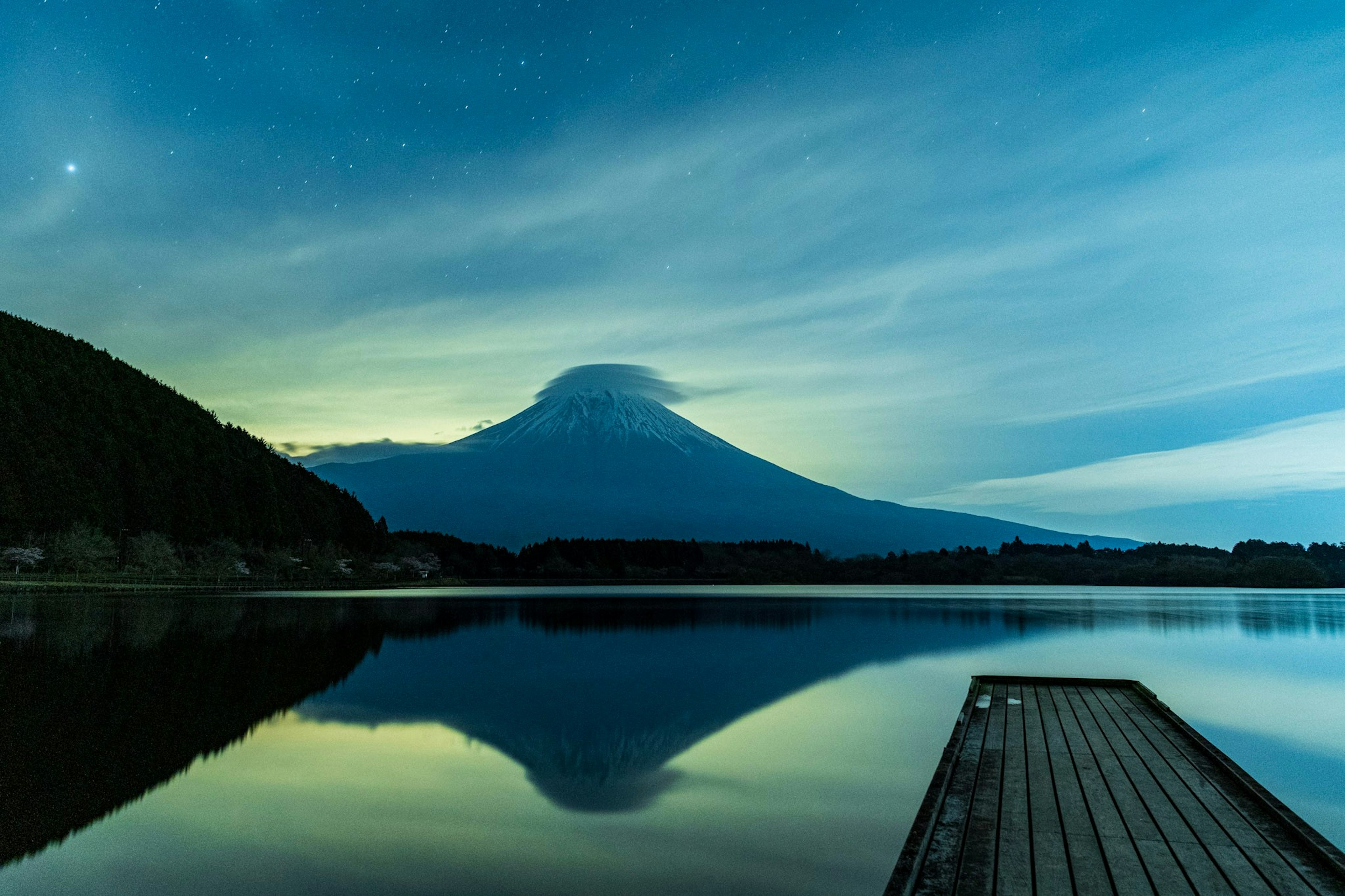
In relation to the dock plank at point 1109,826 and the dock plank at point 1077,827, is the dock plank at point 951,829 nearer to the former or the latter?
the dock plank at point 1077,827

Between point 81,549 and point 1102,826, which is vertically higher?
point 81,549

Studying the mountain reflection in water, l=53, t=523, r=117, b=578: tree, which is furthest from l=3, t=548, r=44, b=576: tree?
the mountain reflection in water

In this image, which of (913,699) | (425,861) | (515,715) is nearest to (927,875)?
(425,861)

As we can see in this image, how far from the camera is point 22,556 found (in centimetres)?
6944

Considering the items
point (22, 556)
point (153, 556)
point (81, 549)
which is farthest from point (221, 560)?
point (22, 556)

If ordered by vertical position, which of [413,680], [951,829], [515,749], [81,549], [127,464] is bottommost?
[413,680]

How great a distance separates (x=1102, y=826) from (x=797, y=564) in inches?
6180

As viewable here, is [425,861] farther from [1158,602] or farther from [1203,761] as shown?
[1158,602]

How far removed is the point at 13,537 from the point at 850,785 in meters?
90.1

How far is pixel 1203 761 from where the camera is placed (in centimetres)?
991

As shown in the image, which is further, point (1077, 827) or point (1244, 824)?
point (1244, 824)

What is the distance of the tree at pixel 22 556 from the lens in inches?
2734

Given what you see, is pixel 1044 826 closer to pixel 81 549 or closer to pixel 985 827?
pixel 985 827

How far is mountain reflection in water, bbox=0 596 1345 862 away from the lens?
1091 cm
